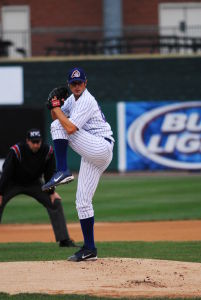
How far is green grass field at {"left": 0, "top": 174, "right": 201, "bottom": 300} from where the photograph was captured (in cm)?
1056

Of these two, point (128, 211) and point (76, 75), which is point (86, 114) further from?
point (128, 211)

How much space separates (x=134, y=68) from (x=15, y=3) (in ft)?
21.6

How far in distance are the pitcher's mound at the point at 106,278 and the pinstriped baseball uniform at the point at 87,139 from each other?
0.68 meters

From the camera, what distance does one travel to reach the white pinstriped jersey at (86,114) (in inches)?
336

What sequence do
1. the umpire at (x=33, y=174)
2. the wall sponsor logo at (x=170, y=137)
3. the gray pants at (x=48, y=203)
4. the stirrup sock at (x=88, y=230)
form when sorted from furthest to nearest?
the wall sponsor logo at (x=170, y=137) → the gray pants at (x=48, y=203) → the umpire at (x=33, y=174) → the stirrup sock at (x=88, y=230)

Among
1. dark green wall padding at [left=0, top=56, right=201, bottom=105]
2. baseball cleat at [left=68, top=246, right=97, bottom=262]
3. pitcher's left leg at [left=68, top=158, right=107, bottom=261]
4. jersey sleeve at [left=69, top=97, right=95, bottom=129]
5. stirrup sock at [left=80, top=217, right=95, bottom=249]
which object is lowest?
dark green wall padding at [left=0, top=56, right=201, bottom=105]

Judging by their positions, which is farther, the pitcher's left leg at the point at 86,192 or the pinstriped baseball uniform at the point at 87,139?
the pitcher's left leg at the point at 86,192

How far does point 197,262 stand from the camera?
381 inches

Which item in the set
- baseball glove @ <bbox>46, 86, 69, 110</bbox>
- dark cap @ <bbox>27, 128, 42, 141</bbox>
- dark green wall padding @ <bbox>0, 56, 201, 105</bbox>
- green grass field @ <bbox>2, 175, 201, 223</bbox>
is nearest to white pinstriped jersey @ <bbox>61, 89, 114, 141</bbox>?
baseball glove @ <bbox>46, 86, 69, 110</bbox>

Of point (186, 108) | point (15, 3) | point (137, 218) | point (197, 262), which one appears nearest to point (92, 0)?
point (15, 3)

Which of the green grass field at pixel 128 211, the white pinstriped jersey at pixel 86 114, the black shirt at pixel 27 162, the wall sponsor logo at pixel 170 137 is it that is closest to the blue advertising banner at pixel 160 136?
the wall sponsor logo at pixel 170 137

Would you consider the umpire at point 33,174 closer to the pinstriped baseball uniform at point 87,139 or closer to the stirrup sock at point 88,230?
the stirrup sock at point 88,230

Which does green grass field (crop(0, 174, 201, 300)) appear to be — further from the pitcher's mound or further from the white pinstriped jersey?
the white pinstriped jersey

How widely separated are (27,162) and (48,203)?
2.25 ft
